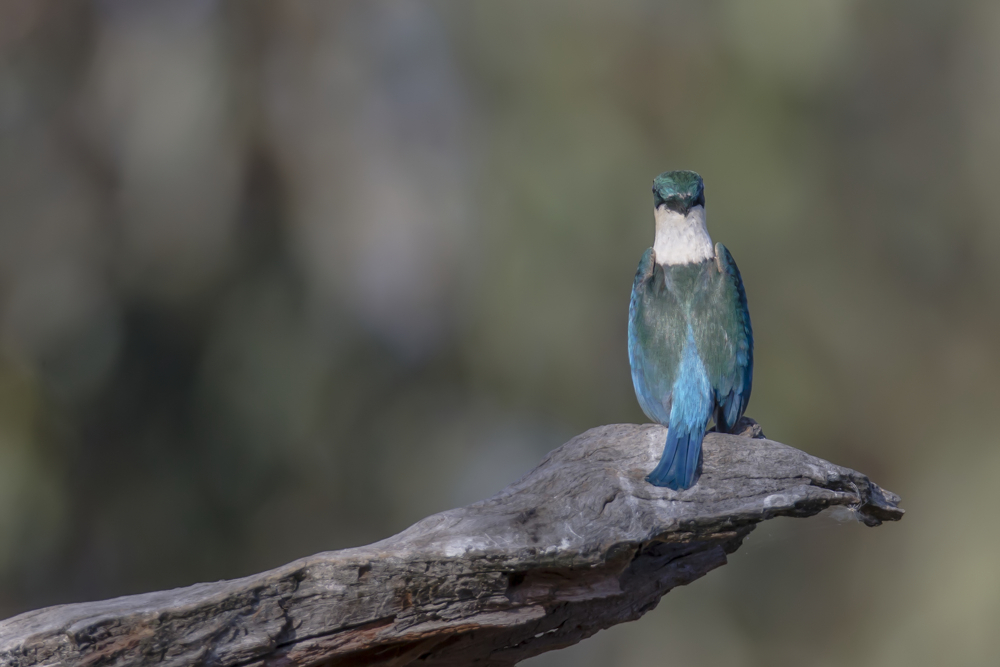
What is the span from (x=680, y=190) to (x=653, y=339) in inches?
16.6

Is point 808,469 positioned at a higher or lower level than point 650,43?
lower

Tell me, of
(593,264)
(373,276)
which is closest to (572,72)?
(593,264)

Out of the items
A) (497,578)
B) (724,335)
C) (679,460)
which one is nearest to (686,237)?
(724,335)

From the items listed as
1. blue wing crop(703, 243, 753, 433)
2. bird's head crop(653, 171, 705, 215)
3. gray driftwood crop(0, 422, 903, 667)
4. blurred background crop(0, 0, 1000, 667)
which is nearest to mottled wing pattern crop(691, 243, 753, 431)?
blue wing crop(703, 243, 753, 433)

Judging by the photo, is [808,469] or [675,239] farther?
[675,239]

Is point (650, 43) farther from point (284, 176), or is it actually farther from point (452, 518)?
point (452, 518)

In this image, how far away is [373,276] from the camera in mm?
4746

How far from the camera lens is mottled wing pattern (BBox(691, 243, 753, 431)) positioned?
2.41m

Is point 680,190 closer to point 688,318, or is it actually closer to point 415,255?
point 688,318

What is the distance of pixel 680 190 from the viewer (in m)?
2.38

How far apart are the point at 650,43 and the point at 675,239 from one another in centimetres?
250

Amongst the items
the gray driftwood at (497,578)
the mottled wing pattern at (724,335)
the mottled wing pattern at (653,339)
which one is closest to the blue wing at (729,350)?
the mottled wing pattern at (724,335)

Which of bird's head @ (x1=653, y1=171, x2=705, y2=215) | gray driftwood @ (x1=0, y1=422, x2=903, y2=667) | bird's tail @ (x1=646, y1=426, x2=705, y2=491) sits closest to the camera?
gray driftwood @ (x1=0, y1=422, x2=903, y2=667)

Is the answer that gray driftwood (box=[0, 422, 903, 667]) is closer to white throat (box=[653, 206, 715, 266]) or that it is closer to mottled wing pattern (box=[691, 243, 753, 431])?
mottled wing pattern (box=[691, 243, 753, 431])
